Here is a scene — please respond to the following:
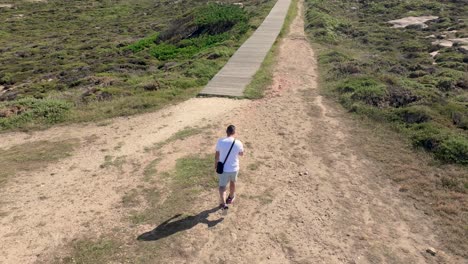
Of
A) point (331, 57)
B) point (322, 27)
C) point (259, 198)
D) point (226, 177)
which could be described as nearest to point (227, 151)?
point (226, 177)

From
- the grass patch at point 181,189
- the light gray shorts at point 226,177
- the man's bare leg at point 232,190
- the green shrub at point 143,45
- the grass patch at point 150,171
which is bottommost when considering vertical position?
the green shrub at point 143,45

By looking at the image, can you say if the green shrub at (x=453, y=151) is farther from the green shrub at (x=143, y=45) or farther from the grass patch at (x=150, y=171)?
the green shrub at (x=143, y=45)

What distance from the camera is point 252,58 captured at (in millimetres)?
21672

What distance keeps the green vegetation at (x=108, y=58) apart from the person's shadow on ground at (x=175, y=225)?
24.5 feet

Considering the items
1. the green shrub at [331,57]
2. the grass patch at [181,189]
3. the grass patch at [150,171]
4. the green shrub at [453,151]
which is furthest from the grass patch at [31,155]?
the green shrub at [331,57]

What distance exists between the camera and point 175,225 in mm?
8250

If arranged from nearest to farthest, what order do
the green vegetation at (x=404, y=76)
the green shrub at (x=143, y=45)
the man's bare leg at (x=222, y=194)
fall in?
the man's bare leg at (x=222, y=194) → the green vegetation at (x=404, y=76) → the green shrub at (x=143, y=45)

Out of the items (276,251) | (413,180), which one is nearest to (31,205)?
(276,251)

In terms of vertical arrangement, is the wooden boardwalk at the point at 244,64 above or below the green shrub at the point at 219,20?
below

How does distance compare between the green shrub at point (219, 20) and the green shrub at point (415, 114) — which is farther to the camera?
the green shrub at point (219, 20)

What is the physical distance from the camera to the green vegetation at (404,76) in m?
12.8

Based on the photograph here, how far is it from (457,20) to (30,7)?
85153 millimetres

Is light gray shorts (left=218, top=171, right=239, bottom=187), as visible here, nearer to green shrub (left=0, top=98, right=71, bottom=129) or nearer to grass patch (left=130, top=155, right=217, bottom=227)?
grass patch (left=130, top=155, right=217, bottom=227)

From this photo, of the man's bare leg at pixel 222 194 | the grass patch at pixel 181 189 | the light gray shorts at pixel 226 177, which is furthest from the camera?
the grass patch at pixel 181 189
